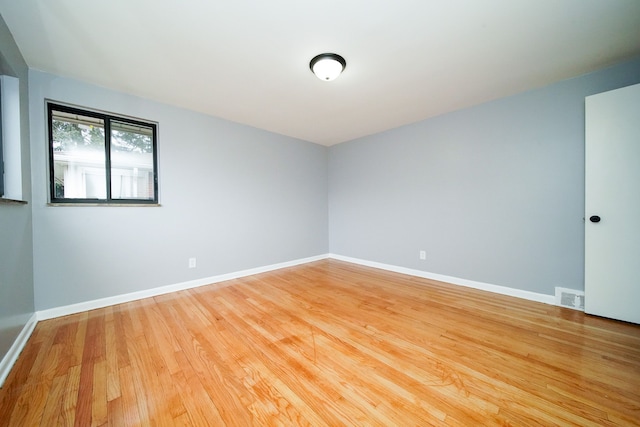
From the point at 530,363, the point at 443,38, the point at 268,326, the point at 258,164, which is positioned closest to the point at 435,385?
the point at 530,363

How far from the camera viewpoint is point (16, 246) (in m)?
1.72

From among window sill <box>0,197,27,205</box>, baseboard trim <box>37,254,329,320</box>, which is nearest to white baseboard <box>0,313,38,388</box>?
baseboard trim <box>37,254,329,320</box>

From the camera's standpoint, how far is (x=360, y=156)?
4266 millimetres

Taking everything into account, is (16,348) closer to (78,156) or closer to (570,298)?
(78,156)

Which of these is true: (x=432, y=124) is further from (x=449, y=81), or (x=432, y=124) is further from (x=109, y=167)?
(x=109, y=167)

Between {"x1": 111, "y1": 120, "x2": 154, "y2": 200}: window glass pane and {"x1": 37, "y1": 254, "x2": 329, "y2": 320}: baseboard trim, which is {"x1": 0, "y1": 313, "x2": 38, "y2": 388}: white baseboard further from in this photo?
{"x1": 111, "y1": 120, "x2": 154, "y2": 200}: window glass pane

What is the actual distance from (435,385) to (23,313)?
3.18 m

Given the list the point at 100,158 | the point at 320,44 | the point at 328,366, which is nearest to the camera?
the point at 328,366

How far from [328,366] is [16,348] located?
2288mm

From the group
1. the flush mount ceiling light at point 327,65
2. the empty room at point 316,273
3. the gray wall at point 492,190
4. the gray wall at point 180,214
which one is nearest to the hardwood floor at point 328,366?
the empty room at point 316,273

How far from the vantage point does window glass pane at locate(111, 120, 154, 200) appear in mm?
2561

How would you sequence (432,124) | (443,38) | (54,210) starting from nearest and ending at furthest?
1. (443,38)
2. (54,210)
3. (432,124)

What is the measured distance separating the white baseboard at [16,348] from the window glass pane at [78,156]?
1195 millimetres

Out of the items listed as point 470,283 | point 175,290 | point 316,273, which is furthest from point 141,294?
point 470,283
